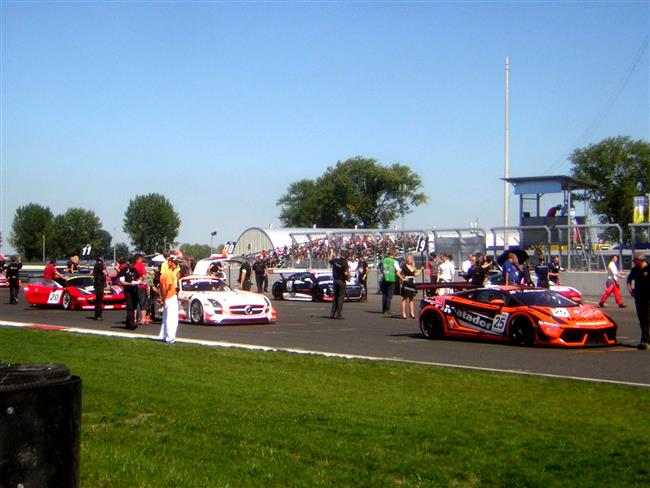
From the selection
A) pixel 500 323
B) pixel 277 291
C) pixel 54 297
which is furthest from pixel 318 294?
pixel 500 323

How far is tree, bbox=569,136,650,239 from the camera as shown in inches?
2781

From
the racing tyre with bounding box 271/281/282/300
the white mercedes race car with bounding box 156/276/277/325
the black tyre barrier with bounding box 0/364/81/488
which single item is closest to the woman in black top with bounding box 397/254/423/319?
the white mercedes race car with bounding box 156/276/277/325

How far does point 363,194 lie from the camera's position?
10444 cm

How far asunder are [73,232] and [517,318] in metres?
81.3

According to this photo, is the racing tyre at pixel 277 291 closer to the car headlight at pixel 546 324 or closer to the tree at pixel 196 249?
the car headlight at pixel 546 324

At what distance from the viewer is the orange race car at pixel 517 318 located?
1612 cm

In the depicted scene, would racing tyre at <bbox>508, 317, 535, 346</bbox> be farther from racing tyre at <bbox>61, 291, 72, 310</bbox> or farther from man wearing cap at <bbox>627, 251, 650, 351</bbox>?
racing tyre at <bbox>61, 291, 72, 310</bbox>

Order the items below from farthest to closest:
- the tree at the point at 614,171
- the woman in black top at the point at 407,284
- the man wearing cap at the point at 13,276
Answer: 1. the tree at the point at 614,171
2. the man wearing cap at the point at 13,276
3. the woman in black top at the point at 407,284

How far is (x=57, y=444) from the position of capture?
4.30 m

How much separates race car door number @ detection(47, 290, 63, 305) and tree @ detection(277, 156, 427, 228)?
76559mm

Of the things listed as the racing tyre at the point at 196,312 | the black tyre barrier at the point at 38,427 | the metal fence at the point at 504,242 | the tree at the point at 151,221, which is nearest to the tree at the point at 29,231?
the tree at the point at 151,221

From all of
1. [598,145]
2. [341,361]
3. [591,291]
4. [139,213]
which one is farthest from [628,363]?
[139,213]

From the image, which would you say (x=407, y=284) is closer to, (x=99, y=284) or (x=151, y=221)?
(x=99, y=284)

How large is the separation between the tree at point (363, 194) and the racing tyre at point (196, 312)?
270 feet
